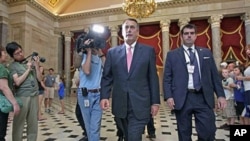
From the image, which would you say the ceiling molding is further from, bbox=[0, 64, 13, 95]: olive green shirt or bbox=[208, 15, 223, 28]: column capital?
bbox=[0, 64, 13, 95]: olive green shirt

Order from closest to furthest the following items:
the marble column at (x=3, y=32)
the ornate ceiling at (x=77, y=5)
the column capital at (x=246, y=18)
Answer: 1. the marble column at (x=3, y=32)
2. the column capital at (x=246, y=18)
3. the ornate ceiling at (x=77, y=5)

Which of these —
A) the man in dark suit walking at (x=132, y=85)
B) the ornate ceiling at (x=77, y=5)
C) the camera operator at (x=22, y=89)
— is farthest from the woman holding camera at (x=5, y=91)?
the ornate ceiling at (x=77, y=5)

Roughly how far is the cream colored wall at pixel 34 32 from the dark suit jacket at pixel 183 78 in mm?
13002

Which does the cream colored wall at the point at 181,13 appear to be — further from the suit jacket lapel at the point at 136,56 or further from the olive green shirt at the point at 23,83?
the suit jacket lapel at the point at 136,56

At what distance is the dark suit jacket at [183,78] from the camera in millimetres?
2354

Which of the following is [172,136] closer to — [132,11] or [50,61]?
[132,11]

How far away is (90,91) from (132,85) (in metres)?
0.86

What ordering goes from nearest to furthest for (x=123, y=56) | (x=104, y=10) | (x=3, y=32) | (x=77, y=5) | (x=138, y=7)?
(x=123, y=56)
(x=138, y=7)
(x=3, y=32)
(x=104, y=10)
(x=77, y=5)

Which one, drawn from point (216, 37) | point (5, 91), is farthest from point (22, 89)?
point (216, 37)

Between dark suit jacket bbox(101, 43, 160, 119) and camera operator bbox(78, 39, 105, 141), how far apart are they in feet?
1.85

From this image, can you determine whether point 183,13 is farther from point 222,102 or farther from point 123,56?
point 123,56

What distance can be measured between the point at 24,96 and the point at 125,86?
144 centimetres

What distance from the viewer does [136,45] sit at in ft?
7.17

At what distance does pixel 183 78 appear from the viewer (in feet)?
7.86
